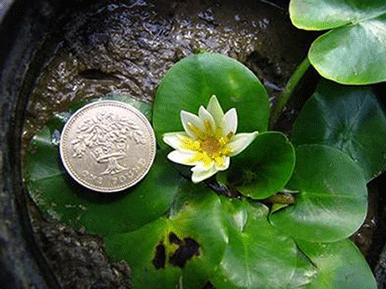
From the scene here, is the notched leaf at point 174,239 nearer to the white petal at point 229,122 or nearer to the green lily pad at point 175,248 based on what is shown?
the green lily pad at point 175,248

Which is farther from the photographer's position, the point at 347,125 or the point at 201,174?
the point at 347,125

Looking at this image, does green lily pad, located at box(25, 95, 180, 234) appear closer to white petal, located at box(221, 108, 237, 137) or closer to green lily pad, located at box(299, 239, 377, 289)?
white petal, located at box(221, 108, 237, 137)

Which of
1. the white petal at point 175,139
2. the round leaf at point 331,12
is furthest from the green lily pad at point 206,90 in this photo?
the round leaf at point 331,12

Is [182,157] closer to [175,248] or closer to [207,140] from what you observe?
[207,140]

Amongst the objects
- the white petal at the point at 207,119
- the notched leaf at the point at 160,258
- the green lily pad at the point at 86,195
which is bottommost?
the notched leaf at the point at 160,258

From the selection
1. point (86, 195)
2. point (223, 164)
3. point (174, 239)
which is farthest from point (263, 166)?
point (86, 195)
